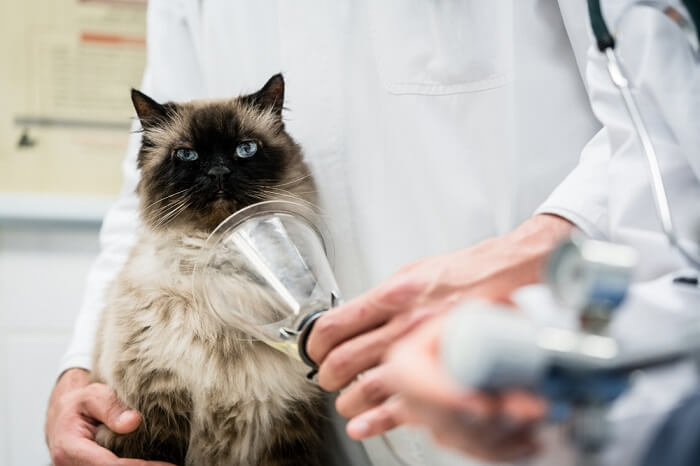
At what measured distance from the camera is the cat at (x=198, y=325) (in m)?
0.95

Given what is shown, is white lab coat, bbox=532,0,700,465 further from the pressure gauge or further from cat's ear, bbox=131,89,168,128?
cat's ear, bbox=131,89,168,128

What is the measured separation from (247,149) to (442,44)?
1.24 ft

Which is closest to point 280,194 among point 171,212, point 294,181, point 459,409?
point 294,181

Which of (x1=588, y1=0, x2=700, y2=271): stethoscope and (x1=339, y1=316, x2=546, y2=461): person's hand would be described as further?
(x1=588, y1=0, x2=700, y2=271): stethoscope

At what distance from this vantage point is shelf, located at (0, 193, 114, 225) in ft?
6.08

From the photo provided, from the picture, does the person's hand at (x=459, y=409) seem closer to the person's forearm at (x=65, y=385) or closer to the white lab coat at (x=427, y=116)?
the white lab coat at (x=427, y=116)

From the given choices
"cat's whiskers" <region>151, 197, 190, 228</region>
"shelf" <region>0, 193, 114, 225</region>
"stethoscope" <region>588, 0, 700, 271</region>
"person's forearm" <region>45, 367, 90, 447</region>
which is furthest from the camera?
"shelf" <region>0, 193, 114, 225</region>

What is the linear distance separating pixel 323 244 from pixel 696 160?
1.45ft

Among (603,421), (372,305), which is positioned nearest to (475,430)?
(603,421)

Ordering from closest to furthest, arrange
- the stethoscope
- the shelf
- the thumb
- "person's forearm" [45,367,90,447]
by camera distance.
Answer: the stethoscope, the thumb, "person's forearm" [45,367,90,447], the shelf

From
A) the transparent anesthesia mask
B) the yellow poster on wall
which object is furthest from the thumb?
the yellow poster on wall

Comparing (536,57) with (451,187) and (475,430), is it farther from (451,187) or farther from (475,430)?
(475,430)

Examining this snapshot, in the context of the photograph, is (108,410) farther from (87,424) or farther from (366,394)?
(366,394)

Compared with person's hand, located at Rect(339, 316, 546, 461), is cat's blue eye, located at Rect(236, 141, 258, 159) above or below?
above
